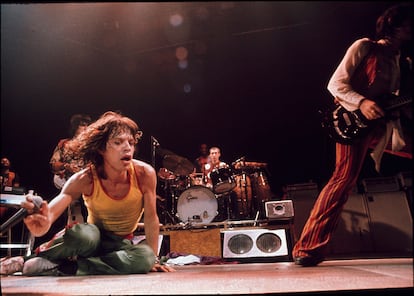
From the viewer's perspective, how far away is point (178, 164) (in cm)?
330

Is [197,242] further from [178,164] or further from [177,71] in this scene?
[177,71]

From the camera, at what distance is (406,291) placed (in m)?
0.86

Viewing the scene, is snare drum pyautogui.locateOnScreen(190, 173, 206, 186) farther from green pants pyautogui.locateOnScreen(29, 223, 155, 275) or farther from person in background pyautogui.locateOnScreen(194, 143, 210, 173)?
green pants pyautogui.locateOnScreen(29, 223, 155, 275)

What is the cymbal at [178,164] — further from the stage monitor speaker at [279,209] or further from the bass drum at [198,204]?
the stage monitor speaker at [279,209]

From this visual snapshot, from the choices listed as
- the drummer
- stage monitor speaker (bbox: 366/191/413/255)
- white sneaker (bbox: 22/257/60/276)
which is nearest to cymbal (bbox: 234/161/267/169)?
the drummer

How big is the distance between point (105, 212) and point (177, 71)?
1704 millimetres

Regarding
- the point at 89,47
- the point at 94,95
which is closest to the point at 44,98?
the point at 94,95

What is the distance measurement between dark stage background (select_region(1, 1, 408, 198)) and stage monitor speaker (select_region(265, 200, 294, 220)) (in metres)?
0.85

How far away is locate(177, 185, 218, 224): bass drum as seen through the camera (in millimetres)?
3346

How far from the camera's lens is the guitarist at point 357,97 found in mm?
1576

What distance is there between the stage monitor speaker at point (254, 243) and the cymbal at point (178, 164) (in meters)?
0.99

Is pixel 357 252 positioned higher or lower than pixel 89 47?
lower

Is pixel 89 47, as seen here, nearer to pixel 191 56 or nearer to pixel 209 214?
pixel 191 56

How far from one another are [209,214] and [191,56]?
1.78 meters
